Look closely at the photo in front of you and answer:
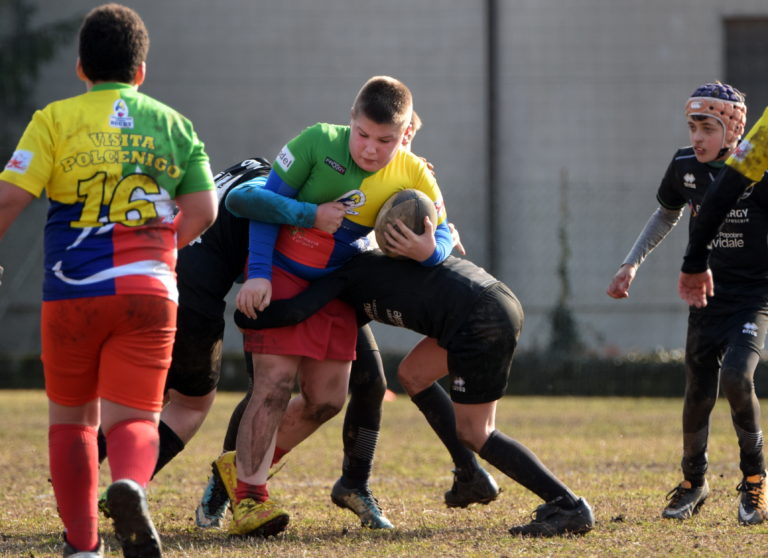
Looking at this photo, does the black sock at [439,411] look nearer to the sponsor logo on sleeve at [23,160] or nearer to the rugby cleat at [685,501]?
the rugby cleat at [685,501]

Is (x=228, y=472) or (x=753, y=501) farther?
(x=753, y=501)

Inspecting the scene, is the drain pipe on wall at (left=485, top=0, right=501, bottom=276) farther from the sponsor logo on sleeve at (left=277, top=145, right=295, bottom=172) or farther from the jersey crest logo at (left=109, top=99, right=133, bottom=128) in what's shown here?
the jersey crest logo at (left=109, top=99, right=133, bottom=128)

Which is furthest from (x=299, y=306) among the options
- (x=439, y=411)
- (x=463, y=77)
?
(x=463, y=77)

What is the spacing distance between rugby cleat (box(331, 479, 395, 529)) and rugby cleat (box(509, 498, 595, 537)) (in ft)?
2.32

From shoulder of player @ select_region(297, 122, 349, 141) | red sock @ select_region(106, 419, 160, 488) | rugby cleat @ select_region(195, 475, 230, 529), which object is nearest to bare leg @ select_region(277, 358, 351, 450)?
rugby cleat @ select_region(195, 475, 230, 529)

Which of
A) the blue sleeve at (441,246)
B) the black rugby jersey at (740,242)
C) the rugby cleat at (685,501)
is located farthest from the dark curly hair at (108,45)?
the rugby cleat at (685,501)

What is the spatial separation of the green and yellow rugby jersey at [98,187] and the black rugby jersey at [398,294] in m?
1.01

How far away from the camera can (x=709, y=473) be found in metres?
7.18

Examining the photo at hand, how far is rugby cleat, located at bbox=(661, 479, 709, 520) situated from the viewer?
542 centimetres

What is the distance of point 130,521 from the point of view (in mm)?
3664

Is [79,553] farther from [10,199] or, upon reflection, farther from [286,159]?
[286,159]

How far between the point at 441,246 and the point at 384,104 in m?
0.67

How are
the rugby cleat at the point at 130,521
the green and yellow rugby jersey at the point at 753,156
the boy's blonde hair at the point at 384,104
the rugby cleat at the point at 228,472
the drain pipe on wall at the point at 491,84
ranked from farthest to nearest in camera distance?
1. the drain pipe on wall at the point at 491,84
2. the rugby cleat at the point at 228,472
3. the boy's blonde hair at the point at 384,104
4. the green and yellow rugby jersey at the point at 753,156
5. the rugby cleat at the point at 130,521

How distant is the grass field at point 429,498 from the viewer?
→ 4582mm
